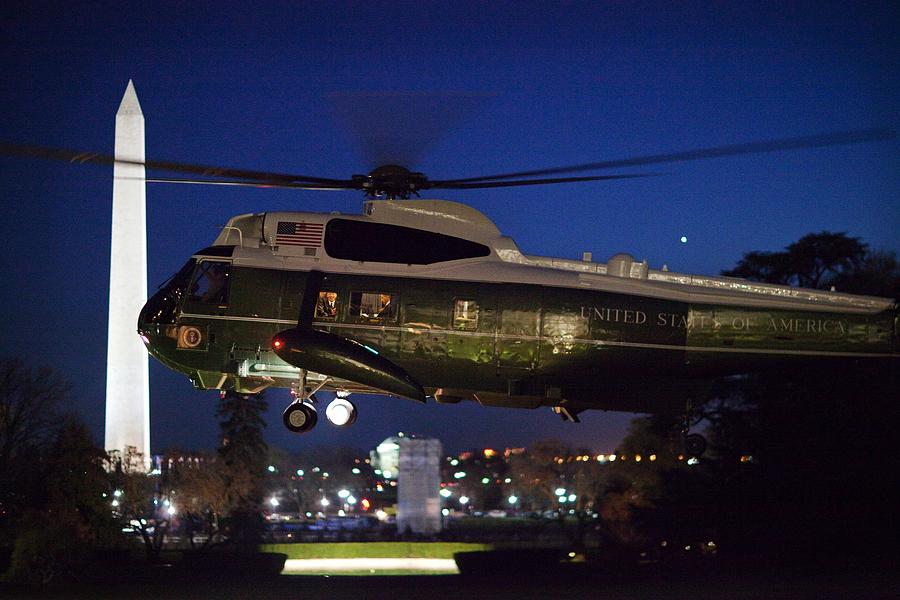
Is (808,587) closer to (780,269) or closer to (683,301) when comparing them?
(780,269)

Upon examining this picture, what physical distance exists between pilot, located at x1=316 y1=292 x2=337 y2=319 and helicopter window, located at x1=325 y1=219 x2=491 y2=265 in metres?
0.61

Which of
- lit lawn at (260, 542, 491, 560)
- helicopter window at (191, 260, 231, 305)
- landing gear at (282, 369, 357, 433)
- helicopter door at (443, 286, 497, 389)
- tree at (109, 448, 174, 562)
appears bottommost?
lit lawn at (260, 542, 491, 560)

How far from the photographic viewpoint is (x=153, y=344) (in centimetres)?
1717

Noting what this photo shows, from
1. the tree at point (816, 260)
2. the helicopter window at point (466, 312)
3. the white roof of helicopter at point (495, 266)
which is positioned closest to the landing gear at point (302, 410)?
the white roof of helicopter at point (495, 266)

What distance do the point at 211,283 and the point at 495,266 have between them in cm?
436

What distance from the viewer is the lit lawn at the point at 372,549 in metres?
61.1

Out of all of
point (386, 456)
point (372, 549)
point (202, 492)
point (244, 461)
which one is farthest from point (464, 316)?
point (386, 456)

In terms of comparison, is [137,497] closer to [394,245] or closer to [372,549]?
[372,549]

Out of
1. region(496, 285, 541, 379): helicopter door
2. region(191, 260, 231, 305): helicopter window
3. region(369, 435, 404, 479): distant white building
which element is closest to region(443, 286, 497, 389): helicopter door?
region(496, 285, 541, 379): helicopter door

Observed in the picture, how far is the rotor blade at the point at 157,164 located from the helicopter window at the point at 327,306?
167 centimetres

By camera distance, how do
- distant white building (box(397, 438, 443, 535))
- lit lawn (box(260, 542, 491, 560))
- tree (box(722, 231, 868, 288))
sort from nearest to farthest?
tree (box(722, 231, 868, 288))
lit lawn (box(260, 542, 491, 560))
distant white building (box(397, 438, 443, 535))

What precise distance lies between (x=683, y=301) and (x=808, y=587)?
65.0 feet

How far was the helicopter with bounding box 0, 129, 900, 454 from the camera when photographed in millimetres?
16156

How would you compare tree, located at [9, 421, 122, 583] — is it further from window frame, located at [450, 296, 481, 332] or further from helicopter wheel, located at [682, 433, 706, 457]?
helicopter wheel, located at [682, 433, 706, 457]
